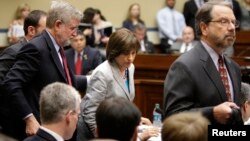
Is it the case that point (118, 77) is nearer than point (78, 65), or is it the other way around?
point (118, 77)

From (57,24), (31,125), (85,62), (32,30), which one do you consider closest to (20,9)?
(85,62)

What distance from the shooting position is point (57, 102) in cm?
309

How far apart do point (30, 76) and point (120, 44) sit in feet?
2.09

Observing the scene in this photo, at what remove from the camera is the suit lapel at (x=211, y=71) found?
11.0 ft

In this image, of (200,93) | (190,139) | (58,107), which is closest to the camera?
(190,139)

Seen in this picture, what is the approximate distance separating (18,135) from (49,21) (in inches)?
31.0

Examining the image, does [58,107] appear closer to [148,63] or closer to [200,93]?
[200,93]

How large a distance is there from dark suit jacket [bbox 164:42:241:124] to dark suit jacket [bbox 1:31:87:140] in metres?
0.85

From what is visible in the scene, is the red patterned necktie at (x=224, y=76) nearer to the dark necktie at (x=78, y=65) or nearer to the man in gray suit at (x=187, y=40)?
the dark necktie at (x=78, y=65)

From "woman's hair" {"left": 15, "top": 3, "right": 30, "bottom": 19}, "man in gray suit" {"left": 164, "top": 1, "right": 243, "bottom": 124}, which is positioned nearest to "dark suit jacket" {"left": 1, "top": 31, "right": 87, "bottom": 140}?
"man in gray suit" {"left": 164, "top": 1, "right": 243, "bottom": 124}

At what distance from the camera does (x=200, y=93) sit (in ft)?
10.8

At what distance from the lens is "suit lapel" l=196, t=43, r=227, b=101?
3.34 metres

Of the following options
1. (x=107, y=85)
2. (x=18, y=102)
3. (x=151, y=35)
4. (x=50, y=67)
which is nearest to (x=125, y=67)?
(x=107, y=85)

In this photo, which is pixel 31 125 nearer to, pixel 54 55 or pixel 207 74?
pixel 54 55
